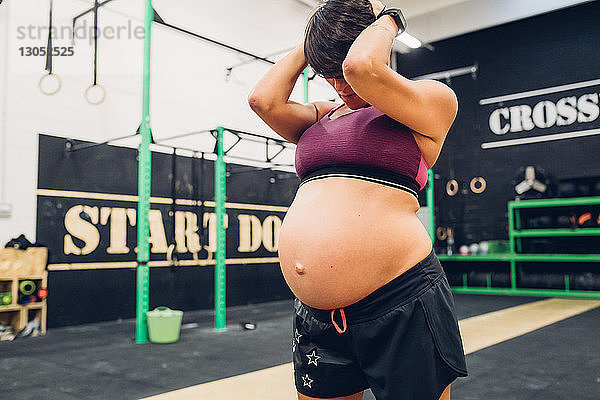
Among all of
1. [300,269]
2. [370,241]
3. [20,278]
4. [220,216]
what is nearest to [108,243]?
[20,278]

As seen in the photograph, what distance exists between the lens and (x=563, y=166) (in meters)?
7.55

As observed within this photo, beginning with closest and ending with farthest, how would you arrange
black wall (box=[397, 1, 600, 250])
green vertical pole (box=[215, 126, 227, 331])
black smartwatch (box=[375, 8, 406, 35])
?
1. black smartwatch (box=[375, 8, 406, 35])
2. green vertical pole (box=[215, 126, 227, 331])
3. black wall (box=[397, 1, 600, 250])

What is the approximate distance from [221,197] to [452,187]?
516 cm

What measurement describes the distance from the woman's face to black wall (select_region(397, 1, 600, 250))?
274 inches

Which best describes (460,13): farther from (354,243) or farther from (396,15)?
(354,243)

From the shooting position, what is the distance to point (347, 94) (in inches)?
35.9

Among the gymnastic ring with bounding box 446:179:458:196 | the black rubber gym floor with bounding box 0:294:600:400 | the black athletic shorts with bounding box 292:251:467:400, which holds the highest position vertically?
the gymnastic ring with bounding box 446:179:458:196

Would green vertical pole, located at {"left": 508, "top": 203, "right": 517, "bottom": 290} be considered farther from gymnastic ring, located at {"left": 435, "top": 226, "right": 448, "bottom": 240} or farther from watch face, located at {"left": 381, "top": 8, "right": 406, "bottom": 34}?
watch face, located at {"left": 381, "top": 8, "right": 406, "bottom": 34}

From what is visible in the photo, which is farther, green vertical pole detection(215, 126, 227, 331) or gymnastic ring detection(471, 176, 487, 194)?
gymnastic ring detection(471, 176, 487, 194)


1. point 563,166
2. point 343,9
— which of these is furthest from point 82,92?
point 563,166

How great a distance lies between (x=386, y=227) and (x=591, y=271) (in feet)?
24.3

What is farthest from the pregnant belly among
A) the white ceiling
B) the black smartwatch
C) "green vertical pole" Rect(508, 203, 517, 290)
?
the white ceiling

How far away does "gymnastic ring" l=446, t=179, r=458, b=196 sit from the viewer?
27.7ft

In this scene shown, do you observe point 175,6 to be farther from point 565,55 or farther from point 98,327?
point 565,55
